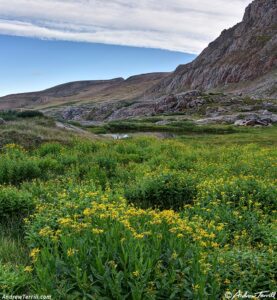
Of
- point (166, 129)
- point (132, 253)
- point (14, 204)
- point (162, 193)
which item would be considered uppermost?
point (132, 253)

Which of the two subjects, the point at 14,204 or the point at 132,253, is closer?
the point at 132,253

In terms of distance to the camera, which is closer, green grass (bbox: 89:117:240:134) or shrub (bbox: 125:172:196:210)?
shrub (bbox: 125:172:196:210)

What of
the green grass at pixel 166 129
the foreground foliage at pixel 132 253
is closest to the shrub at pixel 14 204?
the foreground foliage at pixel 132 253

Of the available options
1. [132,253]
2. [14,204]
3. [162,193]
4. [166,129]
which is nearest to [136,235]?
[132,253]

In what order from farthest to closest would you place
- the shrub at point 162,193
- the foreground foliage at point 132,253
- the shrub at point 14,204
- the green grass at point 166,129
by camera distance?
the green grass at point 166,129
the shrub at point 162,193
the shrub at point 14,204
the foreground foliage at point 132,253

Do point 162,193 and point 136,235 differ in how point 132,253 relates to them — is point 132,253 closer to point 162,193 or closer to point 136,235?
point 136,235

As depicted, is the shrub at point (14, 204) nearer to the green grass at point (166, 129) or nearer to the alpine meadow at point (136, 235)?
the alpine meadow at point (136, 235)

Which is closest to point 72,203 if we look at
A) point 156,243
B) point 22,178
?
point 156,243

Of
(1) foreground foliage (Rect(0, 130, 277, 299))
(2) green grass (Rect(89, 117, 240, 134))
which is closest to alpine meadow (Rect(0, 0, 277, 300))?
(1) foreground foliage (Rect(0, 130, 277, 299))

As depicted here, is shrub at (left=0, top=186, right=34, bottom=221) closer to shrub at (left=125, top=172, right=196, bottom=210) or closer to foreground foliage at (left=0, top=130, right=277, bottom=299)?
foreground foliage at (left=0, top=130, right=277, bottom=299)

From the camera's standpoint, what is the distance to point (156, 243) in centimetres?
559

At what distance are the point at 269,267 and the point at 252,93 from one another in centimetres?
14374

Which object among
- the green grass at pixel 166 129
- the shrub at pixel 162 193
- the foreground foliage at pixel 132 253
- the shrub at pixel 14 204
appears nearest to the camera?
the foreground foliage at pixel 132 253

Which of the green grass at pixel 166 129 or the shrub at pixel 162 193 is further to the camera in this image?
the green grass at pixel 166 129
